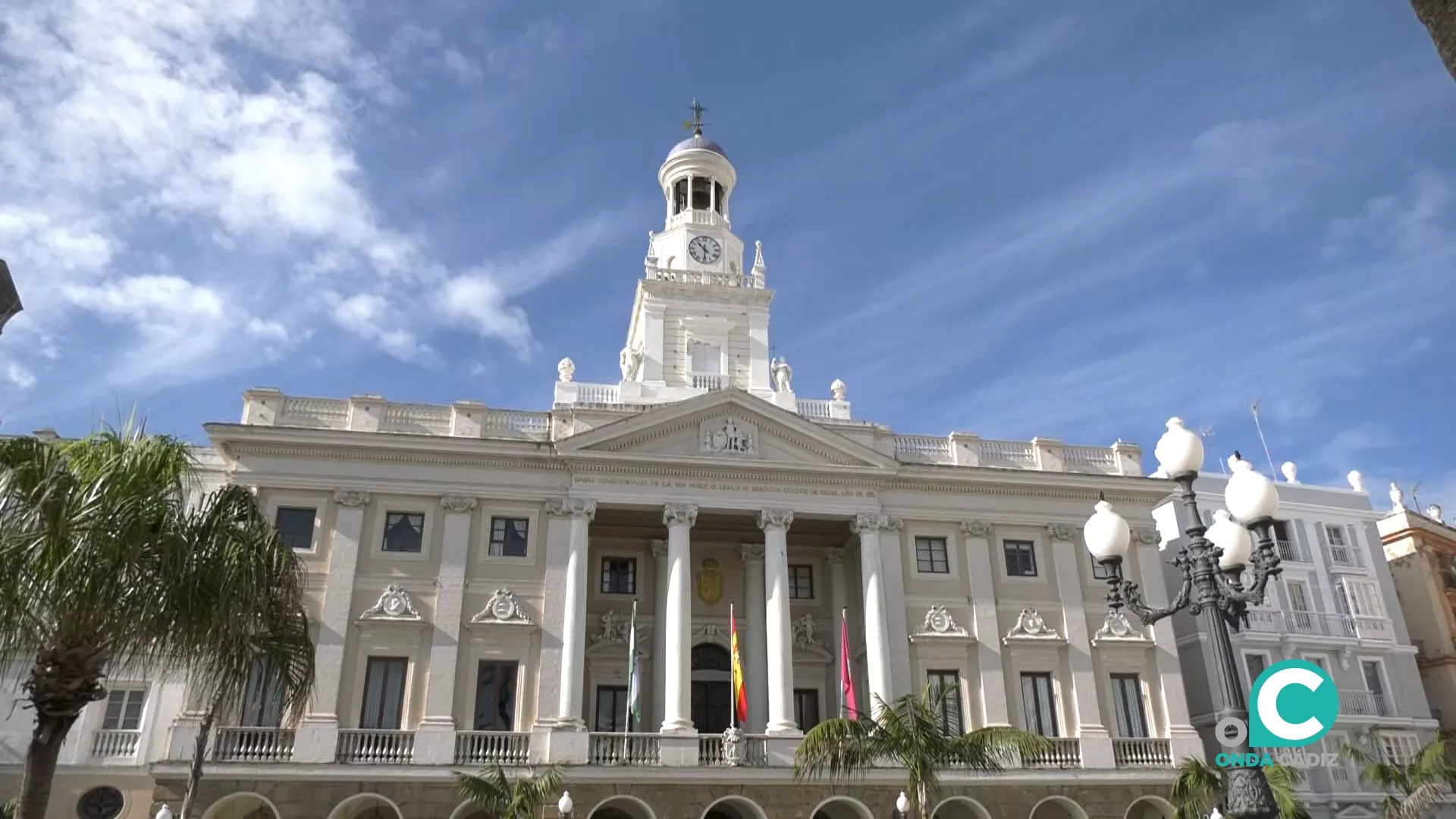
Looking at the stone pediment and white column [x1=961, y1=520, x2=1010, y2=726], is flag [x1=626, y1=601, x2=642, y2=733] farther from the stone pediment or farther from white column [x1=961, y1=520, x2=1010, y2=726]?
white column [x1=961, y1=520, x2=1010, y2=726]

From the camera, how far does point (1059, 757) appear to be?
2919cm

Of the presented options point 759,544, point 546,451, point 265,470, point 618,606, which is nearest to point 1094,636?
point 759,544

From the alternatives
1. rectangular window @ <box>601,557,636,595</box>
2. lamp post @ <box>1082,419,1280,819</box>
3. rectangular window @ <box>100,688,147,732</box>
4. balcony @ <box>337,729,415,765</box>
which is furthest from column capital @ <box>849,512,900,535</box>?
rectangular window @ <box>100,688,147,732</box>

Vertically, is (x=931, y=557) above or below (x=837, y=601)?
above

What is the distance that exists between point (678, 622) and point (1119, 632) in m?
13.7

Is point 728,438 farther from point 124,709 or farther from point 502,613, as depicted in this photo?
point 124,709

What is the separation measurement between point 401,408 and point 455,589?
5996mm

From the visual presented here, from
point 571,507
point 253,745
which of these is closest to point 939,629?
point 571,507

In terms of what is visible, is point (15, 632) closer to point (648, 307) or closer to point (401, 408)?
point (401, 408)

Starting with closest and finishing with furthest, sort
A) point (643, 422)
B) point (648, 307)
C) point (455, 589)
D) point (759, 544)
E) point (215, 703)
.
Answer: point (215, 703), point (455, 589), point (643, 422), point (759, 544), point (648, 307)

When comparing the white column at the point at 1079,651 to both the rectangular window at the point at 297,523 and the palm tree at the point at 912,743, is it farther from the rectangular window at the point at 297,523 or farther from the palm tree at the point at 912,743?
the rectangular window at the point at 297,523

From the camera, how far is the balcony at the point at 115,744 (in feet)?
87.1

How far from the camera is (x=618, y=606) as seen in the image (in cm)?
3203

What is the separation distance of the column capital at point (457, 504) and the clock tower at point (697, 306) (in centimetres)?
646
